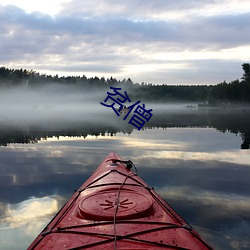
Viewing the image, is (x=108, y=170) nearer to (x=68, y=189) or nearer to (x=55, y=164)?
(x=68, y=189)

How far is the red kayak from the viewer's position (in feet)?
13.8

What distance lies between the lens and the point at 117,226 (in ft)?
15.3

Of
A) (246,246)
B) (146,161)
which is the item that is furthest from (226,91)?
(246,246)

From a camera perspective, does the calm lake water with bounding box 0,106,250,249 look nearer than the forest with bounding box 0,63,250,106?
Yes

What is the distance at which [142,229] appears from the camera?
458 centimetres

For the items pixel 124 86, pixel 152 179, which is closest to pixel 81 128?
pixel 152 179

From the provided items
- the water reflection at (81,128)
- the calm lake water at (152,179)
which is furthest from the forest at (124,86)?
the calm lake water at (152,179)

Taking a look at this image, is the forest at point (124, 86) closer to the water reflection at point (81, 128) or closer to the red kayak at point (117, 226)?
the water reflection at point (81, 128)

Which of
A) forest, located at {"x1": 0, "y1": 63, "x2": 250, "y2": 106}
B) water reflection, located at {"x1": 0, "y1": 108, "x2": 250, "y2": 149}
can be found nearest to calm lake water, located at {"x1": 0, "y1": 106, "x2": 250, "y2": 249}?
water reflection, located at {"x1": 0, "y1": 108, "x2": 250, "y2": 149}

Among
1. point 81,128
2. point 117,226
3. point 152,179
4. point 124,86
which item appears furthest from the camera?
point 124,86

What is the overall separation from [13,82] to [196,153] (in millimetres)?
134576

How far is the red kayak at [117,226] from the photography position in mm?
4219

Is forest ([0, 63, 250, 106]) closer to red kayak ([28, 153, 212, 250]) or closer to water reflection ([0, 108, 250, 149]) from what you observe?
water reflection ([0, 108, 250, 149])

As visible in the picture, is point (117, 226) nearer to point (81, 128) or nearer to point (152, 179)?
point (152, 179)
